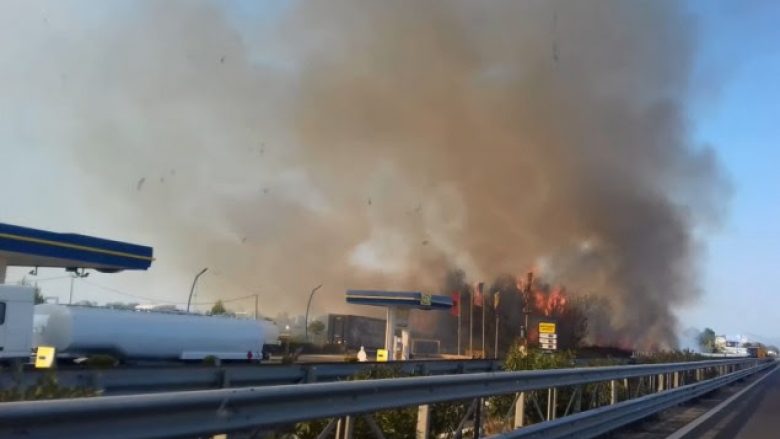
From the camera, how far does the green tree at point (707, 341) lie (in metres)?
104

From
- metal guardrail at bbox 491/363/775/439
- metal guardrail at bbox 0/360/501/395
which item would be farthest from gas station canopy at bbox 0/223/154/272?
metal guardrail at bbox 491/363/775/439

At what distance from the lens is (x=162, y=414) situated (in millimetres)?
3396

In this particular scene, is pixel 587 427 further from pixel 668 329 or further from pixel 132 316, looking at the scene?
pixel 668 329

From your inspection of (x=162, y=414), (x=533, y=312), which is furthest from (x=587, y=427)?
(x=533, y=312)

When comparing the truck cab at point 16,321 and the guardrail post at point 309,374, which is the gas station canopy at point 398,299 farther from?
the guardrail post at point 309,374

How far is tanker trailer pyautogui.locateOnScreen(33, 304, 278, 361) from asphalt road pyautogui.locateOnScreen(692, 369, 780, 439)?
19.6 m

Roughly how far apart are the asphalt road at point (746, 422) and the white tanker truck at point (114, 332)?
57.1ft

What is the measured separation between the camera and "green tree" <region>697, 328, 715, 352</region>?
4075 inches

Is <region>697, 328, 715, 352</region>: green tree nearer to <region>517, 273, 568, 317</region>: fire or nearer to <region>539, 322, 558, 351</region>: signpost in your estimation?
<region>517, 273, 568, 317</region>: fire

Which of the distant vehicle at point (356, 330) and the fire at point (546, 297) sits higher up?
the fire at point (546, 297)

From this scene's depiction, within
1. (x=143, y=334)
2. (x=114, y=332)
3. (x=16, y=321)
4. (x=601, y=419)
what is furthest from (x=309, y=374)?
(x=143, y=334)

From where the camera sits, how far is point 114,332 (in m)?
26.0

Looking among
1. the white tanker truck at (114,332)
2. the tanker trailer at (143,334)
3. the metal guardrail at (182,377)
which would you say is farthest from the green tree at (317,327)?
the metal guardrail at (182,377)

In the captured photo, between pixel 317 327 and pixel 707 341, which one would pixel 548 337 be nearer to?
pixel 317 327
